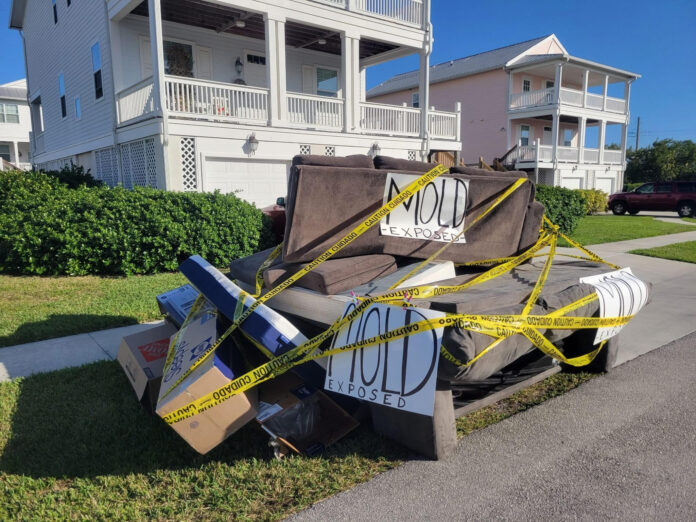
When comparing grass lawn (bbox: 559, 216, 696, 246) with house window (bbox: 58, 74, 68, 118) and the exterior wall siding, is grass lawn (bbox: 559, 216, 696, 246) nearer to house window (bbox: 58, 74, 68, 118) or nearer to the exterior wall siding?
the exterior wall siding

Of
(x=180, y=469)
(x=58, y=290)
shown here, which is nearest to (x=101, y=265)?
(x=58, y=290)

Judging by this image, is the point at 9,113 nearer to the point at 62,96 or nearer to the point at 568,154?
the point at 62,96

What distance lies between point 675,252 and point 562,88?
19.7m

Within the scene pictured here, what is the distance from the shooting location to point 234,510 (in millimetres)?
2488

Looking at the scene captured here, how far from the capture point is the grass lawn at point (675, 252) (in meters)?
10.5

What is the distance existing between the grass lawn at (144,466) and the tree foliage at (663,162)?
170 feet

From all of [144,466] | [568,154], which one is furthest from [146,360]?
[568,154]

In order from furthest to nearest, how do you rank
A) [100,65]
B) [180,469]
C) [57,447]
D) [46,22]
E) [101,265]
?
[46,22] < [100,65] < [101,265] < [57,447] < [180,469]

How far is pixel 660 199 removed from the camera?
25.5 meters

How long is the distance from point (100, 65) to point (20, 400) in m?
13.8

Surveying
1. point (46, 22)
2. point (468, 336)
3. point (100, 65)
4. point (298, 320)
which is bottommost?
point (298, 320)

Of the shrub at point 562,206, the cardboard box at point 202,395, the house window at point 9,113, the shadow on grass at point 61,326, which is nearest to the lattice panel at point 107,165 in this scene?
the shadow on grass at point 61,326

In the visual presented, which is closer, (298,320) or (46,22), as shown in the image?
(298,320)

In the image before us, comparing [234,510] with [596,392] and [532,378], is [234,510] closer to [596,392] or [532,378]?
[532,378]
